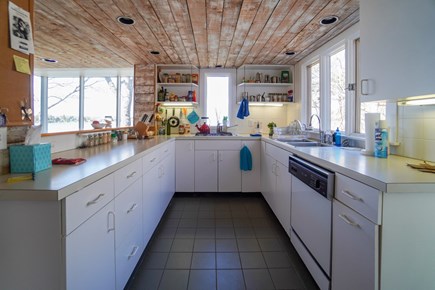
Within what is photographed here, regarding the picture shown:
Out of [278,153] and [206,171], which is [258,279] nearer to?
[278,153]

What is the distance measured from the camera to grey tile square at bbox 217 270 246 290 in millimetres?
1800

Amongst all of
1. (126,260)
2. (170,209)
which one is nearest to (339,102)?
(170,209)

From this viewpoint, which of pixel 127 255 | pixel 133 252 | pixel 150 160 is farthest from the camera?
pixel 150 160

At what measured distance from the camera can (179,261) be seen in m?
2.14

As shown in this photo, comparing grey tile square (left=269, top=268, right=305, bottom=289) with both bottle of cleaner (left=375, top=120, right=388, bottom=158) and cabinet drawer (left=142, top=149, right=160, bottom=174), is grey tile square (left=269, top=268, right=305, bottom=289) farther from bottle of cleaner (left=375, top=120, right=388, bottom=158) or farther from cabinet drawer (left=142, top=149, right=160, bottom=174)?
cabinet drawer (left=142, top=149, right=160, bottom=174)

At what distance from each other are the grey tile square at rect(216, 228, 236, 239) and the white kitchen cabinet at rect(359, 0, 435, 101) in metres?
1.73

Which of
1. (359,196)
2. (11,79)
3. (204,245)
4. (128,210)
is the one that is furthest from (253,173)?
(11,79)

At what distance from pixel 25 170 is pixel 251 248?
1.85m

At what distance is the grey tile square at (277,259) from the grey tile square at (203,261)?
1.46 ft

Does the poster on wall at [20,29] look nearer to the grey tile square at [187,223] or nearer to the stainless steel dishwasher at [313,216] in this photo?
the stainless steel dishwasher at [313,216]

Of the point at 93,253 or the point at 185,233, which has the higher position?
the point at 93,253

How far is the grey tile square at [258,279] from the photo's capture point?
5.91ft

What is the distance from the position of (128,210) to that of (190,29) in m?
1.95

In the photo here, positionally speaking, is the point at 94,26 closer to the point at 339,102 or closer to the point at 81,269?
the point at 81,269
